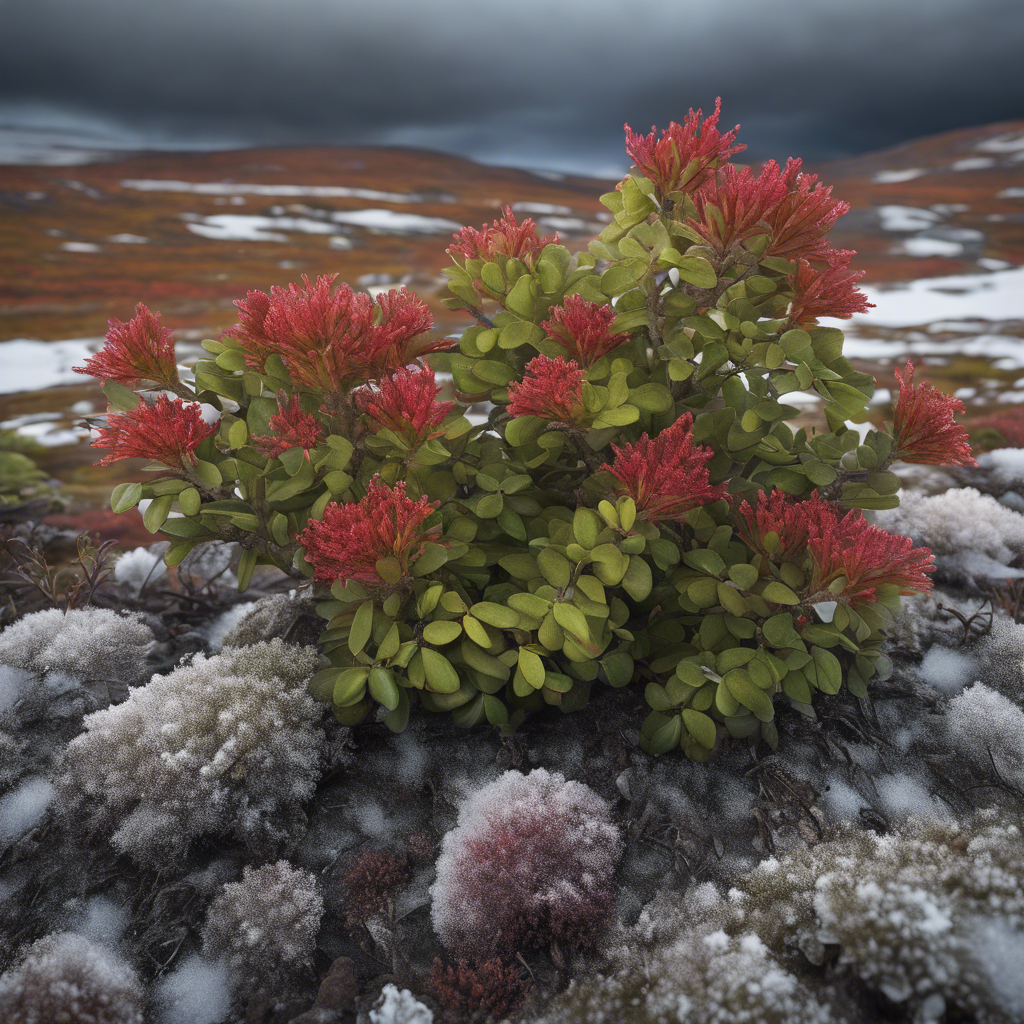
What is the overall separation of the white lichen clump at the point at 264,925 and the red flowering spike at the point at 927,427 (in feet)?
5.67

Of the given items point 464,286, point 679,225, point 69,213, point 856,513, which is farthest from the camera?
point 69,213

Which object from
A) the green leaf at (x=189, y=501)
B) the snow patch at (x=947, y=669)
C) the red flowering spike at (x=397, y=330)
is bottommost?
the snow patch at (x=947, y=669)

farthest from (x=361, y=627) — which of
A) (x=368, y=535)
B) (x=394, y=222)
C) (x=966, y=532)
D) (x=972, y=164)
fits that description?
(x=972, y=164)

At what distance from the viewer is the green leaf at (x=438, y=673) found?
4.75 feet

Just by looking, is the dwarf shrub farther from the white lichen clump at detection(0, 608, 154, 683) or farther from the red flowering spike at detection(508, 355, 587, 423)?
the white lichen clump at detection(0, 608, 154, 683)

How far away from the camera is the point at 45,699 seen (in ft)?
6.39

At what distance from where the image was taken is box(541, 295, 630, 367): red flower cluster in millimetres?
1427

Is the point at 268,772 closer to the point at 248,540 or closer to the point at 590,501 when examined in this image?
the point at 248,540

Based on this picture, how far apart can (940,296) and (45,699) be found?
352 inches

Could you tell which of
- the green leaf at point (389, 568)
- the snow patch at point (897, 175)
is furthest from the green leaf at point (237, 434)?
the snow patch at point (897, 175)

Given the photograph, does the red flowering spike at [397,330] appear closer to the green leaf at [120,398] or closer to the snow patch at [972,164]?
the green leaf at [120,398]

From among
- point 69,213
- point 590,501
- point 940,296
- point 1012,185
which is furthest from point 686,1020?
point 1012,185

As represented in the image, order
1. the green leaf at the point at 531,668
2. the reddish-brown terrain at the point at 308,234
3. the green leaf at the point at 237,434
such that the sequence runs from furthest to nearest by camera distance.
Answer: the reddish-brown terrain at the point at 308,234 → the green leaf at the point at 237,434 → the green leaf at the point at 531,668

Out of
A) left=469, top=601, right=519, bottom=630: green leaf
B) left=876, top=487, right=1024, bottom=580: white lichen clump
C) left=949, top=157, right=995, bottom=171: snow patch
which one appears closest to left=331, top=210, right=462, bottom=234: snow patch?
left=876, top=487, right=1024, bottom=580: white lichen clump
